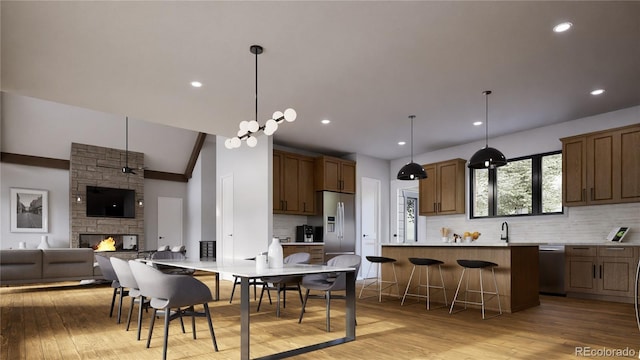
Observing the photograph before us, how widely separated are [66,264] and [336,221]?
4892 mm

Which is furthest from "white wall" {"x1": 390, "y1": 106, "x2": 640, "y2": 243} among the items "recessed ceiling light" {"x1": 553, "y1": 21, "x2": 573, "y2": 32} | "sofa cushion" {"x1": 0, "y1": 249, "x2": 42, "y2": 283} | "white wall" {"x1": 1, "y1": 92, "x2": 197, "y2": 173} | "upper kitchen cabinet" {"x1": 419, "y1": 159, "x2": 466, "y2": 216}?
"white wall" {"x1": 1, "y1": 92, "x2": 197, "y2": 173}

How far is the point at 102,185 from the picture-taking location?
1051 centimetres

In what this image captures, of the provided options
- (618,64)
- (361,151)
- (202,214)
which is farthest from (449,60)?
(202,214)

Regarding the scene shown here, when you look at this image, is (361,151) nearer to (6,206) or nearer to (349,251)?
(349,251)

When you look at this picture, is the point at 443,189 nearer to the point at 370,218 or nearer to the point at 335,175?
the point at 370,218

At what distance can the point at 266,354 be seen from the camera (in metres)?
3.03

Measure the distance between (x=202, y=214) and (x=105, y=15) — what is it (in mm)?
8894

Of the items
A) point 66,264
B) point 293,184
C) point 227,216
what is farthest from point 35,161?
point 293,184

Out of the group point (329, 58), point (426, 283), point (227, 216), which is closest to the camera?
point (329, 58)

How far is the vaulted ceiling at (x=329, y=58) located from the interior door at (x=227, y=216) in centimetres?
205

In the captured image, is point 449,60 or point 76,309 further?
point 76,309

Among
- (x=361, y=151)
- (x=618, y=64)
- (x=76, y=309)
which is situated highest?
(x=618, y=64)

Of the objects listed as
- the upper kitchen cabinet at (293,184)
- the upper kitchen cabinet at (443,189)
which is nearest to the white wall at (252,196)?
the upper kitchen cabinet at (293,184)

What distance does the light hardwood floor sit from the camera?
10.1 feet
